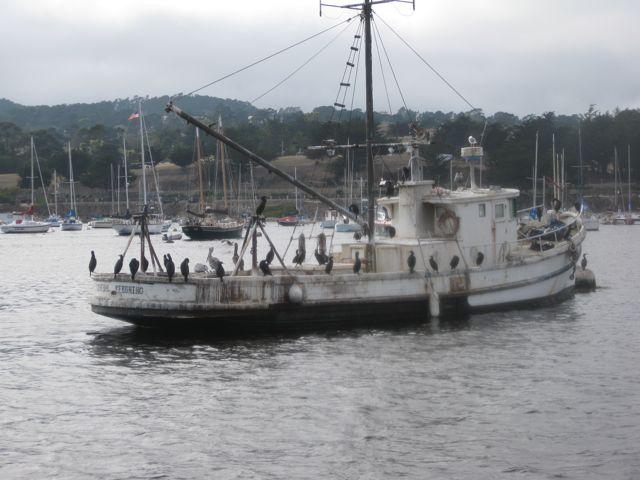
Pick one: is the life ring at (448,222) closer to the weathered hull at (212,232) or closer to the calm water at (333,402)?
the calm water at (333,402)

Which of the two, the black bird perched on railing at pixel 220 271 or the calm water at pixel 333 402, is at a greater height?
the black bird perched on railing at pixel 220 271

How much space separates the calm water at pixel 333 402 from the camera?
65.5 feet

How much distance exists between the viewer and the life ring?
118 ft

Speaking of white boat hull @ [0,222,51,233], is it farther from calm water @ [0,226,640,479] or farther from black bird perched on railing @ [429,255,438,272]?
black bird perched on railing @ [429,255,438,272]

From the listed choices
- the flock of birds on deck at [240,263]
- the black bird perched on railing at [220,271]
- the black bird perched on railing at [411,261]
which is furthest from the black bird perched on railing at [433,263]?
the black bird perched on railing at [220,271]

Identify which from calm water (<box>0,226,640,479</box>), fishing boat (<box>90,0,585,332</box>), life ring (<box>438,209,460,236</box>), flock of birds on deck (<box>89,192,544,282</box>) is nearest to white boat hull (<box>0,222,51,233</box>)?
calm water (<box>0,226,640,479</box>)

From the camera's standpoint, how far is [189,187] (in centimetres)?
18475

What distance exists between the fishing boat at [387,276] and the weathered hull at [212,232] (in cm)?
6650

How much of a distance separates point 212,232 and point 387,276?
74483 millimetres

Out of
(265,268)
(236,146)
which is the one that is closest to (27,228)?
(236,146)

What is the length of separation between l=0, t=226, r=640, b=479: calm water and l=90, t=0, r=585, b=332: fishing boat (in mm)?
878

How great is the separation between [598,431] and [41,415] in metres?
13.2

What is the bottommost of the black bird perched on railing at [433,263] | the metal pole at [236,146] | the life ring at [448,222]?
the black bird perched on railing at [433,263]

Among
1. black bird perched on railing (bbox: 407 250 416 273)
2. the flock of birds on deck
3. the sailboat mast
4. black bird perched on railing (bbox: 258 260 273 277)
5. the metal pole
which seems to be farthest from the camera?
the sailboat mast
